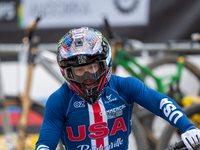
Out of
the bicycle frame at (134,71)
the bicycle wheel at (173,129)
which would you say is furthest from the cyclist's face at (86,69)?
the bicycle frame at (134,71)

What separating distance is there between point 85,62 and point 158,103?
0.56 metres

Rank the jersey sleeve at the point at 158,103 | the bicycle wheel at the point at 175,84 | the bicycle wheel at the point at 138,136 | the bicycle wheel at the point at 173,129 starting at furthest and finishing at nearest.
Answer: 1. the bicycle wheel at the point at 175,84
2. the bicycle wheel at the point at 138,136
3. the bicycle wheel at the point at 173,129
4. the jersey sleeve at the point at 158,103

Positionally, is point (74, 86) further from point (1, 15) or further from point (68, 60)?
point (1, 15)

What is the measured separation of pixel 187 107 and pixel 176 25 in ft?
5.23

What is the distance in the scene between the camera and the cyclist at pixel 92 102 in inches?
76.0

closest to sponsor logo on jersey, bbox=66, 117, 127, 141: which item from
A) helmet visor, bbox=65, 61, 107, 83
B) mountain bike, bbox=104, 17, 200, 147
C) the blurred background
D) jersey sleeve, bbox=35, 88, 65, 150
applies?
jersey sleeve, bbox=35, 88, 65, 150

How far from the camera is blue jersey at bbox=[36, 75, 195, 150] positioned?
2.04 metres

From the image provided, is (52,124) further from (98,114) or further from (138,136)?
(138,136)

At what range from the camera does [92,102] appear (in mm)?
2049

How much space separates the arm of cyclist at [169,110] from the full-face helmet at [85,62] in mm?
246

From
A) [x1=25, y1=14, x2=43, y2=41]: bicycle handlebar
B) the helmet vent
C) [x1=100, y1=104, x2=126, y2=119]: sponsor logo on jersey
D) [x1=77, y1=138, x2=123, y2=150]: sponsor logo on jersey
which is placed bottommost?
[x1=77, y1=138, x2=123, y2=150]: sponsor logo on jersey

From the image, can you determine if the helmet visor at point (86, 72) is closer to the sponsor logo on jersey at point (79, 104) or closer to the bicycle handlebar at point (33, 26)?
the sponsor logo on jersey at point (79, 104)

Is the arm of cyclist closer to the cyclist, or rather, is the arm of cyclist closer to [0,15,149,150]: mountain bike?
the cyclist

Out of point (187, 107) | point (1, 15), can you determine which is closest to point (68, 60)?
point (187, 107)
